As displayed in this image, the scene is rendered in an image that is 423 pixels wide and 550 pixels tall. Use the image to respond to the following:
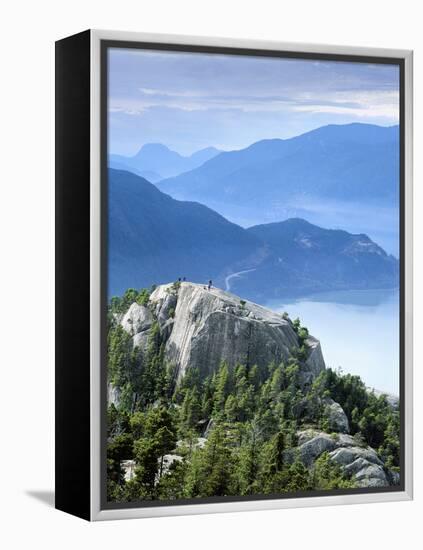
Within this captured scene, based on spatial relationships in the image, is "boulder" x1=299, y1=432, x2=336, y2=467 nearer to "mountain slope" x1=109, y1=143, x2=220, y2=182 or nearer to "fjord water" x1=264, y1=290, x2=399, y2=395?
"fjord water" x1=264, y1=290, x2=399, y2=395

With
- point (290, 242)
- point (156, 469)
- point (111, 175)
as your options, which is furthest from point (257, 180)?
point (156, 469)

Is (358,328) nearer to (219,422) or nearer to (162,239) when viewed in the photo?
(219,422)

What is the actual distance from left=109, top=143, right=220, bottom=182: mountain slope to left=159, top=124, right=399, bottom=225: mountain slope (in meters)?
0.06

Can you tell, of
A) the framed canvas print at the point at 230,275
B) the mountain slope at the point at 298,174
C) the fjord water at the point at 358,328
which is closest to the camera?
the framed canvas print at the point at 230,275

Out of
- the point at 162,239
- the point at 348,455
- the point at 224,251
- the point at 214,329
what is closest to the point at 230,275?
the point at 224,251

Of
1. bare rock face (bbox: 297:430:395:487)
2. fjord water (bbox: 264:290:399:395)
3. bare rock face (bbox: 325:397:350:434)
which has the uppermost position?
fjord water (bbox: 264:290:399:395)

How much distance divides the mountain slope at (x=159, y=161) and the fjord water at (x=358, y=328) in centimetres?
131

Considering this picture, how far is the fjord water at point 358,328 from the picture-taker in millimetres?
13844

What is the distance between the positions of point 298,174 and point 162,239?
4.58 feet

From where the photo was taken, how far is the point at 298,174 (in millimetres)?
14039

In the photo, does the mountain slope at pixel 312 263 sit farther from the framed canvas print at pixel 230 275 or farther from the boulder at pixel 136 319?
the boulder at pixel 136 319

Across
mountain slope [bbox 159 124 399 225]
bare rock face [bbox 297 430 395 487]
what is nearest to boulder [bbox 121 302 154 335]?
mountain slope [bbox 159 124 399 225]

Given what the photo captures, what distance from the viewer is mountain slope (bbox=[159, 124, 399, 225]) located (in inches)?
541

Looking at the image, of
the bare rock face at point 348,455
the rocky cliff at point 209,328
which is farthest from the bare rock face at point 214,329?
the bare rock face at point 348,455
